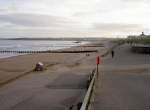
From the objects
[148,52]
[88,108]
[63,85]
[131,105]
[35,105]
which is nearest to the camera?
[88,108]

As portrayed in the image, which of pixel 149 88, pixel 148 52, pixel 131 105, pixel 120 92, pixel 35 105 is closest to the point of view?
pixel 131 105

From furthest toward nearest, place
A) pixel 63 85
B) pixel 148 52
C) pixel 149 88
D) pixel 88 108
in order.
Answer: pixel 148 52 < pixel 63 85 < pixel 149 88 < pixel 88 108

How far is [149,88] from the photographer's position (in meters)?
15.9

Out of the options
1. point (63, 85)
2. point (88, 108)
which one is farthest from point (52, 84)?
point (88, 108)

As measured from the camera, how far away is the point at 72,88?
58.4ft

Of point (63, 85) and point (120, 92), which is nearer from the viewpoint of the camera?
point (120, 92)

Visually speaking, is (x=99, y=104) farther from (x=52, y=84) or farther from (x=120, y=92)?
(x=52, y=84)

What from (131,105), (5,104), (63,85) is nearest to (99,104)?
(131,105)

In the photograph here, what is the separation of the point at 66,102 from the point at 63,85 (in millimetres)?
5176

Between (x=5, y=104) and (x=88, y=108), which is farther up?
(x=88, y=108)

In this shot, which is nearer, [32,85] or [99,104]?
[99,104]

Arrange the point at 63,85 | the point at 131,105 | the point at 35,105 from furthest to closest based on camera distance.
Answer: the point at 63,85, the point at 35,105, the point at 131,105

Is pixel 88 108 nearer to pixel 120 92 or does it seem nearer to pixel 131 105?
pixel 131 105

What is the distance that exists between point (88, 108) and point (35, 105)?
4.18 meters
